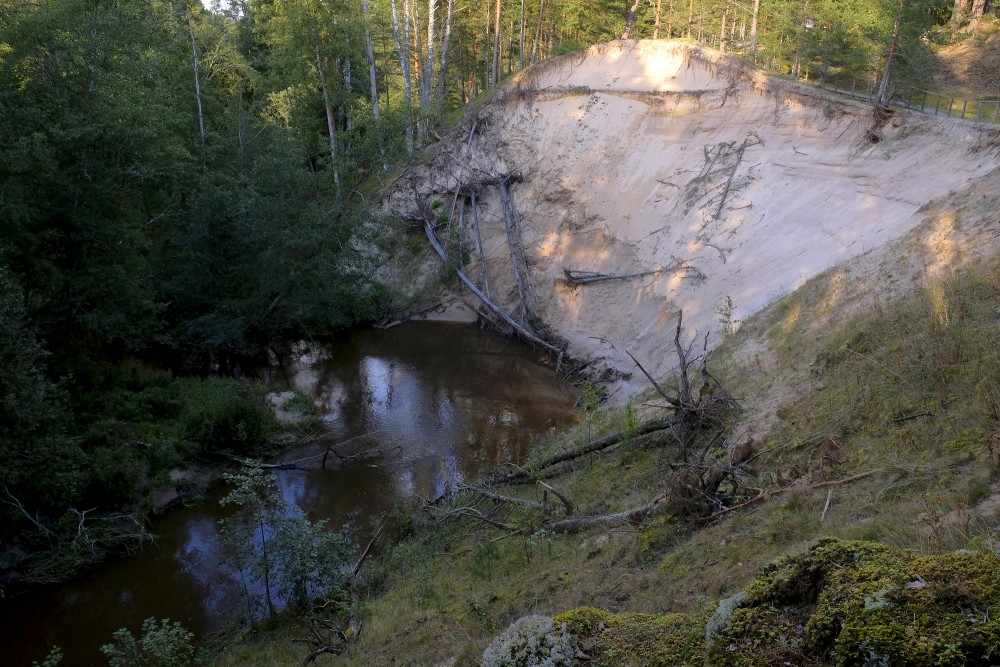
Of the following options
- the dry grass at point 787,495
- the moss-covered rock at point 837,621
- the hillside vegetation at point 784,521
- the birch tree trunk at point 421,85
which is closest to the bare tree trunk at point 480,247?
the birch tree trunk at point 421,85

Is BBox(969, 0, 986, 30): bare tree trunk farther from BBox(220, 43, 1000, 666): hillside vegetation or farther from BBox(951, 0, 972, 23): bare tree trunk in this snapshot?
BBox(220, 43, 1000, 666): hillside vegetation

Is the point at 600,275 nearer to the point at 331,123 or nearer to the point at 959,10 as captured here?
the point at 331,123

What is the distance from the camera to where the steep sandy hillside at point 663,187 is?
18750 mm

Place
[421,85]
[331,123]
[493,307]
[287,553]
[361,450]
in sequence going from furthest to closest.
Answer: [421,85], [331,123], [493,307], [361,450], [287,553]

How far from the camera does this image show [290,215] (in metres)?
22.9

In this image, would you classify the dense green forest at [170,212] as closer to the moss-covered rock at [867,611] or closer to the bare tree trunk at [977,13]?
the bare tree trunk at [977,13]

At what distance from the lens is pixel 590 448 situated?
472 inches

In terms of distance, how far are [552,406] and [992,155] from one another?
12.6 meters

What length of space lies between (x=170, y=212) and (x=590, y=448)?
15712 millimetres

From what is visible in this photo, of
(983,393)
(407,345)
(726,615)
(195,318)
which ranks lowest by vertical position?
(407,345)

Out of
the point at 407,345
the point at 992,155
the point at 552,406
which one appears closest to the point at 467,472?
the point at 552,406

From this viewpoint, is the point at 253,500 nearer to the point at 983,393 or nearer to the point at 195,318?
the point at 983,393

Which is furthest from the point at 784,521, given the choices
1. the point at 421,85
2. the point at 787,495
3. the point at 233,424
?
the point at 421,85

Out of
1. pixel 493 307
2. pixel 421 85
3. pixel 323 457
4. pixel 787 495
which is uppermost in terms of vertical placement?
pixel 421 85
